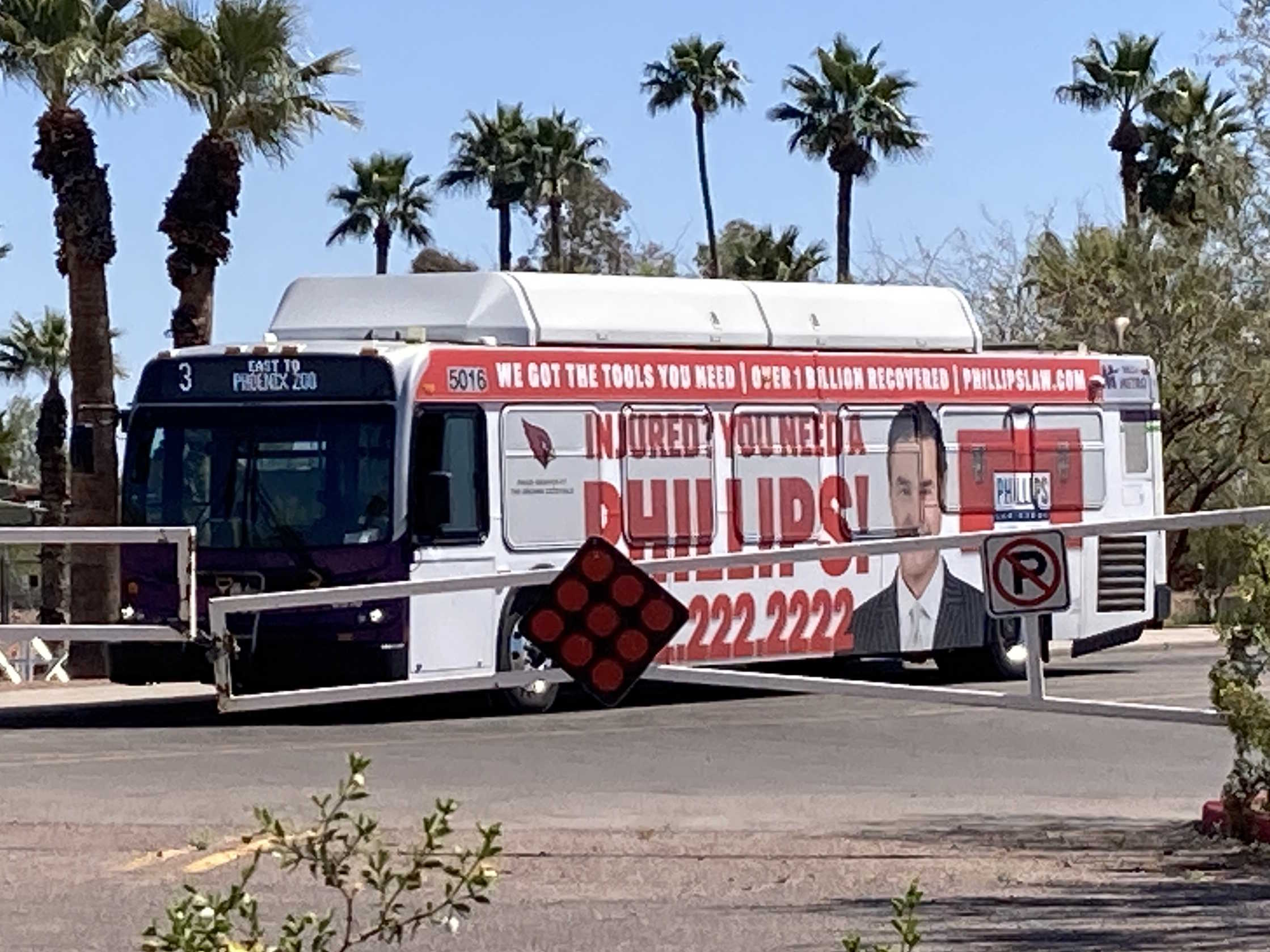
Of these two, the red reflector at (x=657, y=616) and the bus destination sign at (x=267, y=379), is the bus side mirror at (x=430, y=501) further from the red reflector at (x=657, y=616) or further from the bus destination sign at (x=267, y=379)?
the red reflector at (x=657, y=616)

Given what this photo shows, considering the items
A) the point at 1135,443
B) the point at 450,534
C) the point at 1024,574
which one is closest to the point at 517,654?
the point at 450,534

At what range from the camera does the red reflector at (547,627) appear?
25.6 ft

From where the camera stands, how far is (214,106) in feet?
99.0

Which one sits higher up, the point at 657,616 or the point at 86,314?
the point at 86,314

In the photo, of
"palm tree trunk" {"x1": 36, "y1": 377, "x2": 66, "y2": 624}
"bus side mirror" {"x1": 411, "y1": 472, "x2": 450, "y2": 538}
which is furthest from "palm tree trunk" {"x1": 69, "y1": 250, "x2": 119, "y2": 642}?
"bus side mirror" {"x1": 411, "y1": 472, "x2": 450, "y2": 538}

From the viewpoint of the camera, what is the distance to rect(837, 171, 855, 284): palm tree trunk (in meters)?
57.0

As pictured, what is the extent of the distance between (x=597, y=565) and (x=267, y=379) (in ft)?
39.1

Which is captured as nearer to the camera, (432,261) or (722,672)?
(722,672)

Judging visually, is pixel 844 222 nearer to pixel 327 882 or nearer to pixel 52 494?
pixel 52 494

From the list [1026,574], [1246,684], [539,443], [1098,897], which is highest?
[539,443]

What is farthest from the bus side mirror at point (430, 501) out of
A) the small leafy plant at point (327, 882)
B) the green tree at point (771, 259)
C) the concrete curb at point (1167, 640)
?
the green tree at point (771, 259)

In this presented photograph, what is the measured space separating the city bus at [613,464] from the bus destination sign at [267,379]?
0.03m

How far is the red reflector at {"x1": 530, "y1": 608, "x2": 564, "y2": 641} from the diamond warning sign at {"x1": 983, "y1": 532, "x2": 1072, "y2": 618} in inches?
157

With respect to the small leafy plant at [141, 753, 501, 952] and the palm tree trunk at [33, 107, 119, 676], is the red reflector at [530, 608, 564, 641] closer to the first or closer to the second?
the small leafy plant at [141, 753, 501, 952]
